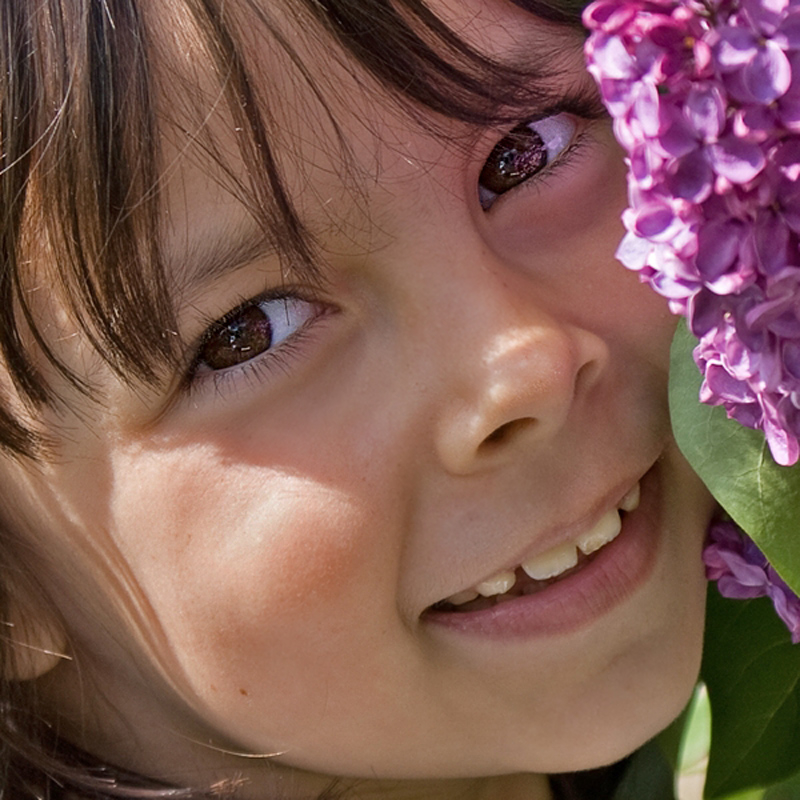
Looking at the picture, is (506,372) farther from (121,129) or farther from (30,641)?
(30,641)

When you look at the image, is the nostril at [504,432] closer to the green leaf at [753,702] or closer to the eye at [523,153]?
the eye at [523,153]

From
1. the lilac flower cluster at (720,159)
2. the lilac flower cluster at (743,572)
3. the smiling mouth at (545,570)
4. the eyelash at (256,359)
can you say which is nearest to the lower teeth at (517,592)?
the smiling mouth at (545,570)

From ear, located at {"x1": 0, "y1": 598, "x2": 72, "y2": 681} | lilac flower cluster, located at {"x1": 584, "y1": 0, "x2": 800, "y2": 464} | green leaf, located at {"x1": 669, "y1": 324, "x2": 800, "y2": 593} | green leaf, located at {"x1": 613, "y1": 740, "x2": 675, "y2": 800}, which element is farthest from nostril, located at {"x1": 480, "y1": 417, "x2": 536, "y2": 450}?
green leaf, located at {"x1": 613, "y1": 740, "x2": 675, "y2": 800}

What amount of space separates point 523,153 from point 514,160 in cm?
1

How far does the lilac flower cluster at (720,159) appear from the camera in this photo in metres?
0.62

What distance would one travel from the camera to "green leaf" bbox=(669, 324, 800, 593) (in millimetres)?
753

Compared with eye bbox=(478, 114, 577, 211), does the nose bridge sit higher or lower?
lower

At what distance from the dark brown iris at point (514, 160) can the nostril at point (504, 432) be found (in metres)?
0.17

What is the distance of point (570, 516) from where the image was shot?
94 centimetres

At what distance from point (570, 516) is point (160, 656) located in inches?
13.8

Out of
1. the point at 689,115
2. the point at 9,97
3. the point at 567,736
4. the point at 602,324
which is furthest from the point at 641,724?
the point at 9,97

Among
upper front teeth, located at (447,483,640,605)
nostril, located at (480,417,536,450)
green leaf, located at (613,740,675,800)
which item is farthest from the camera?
green leaf, located at (613,740,675,800)

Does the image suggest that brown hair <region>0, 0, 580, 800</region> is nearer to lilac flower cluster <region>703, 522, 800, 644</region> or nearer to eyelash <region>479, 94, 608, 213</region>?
eyelash <region>479, 94, 608, 213</region>

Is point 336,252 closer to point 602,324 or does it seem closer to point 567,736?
point 602,324
